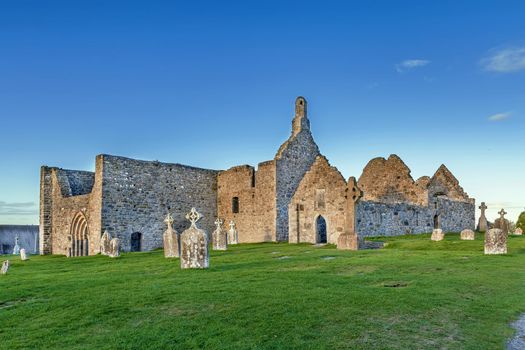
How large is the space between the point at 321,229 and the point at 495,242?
1291 cm

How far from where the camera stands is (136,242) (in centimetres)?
3170

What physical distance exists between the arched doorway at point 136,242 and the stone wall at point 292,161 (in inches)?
357

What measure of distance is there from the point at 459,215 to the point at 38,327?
33483mm

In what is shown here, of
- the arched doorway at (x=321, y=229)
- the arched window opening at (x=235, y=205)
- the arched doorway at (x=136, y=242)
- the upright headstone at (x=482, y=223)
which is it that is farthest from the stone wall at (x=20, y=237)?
the upright headstone at (x=482, y=223)

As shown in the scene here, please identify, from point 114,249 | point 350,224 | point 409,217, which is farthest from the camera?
point 409,217

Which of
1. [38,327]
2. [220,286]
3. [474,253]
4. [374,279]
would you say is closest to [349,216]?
[474,253]

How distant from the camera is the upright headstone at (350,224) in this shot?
20547mm

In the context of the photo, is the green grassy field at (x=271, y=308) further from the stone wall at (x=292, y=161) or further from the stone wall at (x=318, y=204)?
the stone wall at (x=292, y=161)

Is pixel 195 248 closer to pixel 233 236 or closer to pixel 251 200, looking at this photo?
pixel 233 236

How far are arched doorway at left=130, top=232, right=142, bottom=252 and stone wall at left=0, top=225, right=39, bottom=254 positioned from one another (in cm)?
2559

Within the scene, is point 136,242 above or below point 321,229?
below

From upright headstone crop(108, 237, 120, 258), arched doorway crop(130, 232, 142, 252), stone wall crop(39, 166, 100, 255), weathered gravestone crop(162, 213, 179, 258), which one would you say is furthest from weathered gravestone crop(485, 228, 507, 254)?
stone wall crop(39, 166, 100, 255)

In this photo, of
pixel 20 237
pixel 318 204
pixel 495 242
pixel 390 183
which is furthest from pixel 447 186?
pixel 20 237

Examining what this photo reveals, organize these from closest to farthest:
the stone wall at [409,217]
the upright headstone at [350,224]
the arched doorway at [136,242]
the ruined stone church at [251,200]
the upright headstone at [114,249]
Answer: the upright headstone at [350,224], the upright headstone at [114,249], the stone wall at [409,217], the ruined stone church at [251,200], the arched doorway at [136,242]
